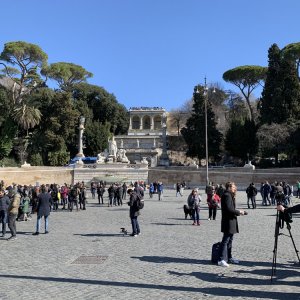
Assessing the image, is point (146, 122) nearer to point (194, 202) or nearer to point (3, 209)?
point (194, 202)

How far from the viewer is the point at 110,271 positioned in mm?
7633

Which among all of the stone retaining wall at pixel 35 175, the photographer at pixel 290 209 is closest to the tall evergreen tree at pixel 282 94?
the stone retaining wall at pixel 35 175

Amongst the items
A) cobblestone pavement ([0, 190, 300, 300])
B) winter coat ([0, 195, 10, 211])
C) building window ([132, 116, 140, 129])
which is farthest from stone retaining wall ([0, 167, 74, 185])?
building window ([132, 116, 140, 129])

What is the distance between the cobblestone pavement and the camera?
6.28 meters

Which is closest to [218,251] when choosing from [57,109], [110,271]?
[110,271]

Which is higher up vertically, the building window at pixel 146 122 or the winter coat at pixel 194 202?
the building window at pixel 146 122

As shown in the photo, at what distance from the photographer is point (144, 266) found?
7.96m

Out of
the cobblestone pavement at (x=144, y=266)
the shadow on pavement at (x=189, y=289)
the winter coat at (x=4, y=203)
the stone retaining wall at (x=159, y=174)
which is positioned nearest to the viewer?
the shadow on pavement at (x=189, y=289)

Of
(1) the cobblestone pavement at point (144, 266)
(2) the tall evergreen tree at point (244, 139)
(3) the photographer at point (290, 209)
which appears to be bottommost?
(1) the cobblestone pavement at point (144, 266)

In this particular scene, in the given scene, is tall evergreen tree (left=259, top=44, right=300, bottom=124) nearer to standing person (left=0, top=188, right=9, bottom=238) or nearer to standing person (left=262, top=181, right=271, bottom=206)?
standing person (left=262, top=181, right=271, bottom=206)

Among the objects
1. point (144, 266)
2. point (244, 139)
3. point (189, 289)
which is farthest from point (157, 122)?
point (189, 289)

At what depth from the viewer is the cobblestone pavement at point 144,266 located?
6281 millimetres

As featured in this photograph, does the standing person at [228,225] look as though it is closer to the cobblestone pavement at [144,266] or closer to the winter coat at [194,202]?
the cobblestone pavement at [144,266]

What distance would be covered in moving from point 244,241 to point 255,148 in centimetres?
4173
